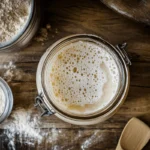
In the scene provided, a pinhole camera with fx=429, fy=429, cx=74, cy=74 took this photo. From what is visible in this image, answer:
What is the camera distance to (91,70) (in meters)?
1.08

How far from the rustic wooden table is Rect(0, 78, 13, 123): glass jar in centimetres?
4

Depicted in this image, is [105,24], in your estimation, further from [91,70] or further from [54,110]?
[54,110]

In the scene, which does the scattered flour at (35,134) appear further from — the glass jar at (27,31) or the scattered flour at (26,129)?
the glass jar at (27,31)

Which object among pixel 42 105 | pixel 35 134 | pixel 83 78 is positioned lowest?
pixel 35 134

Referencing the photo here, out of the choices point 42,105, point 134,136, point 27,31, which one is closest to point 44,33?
point 27,31

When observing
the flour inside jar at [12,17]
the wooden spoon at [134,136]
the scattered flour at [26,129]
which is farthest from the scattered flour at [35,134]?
the flour inside jar at [12,17]

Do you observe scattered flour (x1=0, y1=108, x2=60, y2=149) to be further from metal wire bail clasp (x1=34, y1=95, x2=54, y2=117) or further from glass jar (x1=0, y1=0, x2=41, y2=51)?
glass jar (x1=0, y1=0, x2=41, y2=51)

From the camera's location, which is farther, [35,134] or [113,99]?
[35,134]

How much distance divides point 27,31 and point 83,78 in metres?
0.19

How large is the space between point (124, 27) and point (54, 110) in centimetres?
31

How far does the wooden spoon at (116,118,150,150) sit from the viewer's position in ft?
3.75

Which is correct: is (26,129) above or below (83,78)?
below

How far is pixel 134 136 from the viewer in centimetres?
115

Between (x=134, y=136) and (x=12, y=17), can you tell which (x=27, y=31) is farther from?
(x=134, y=136)
